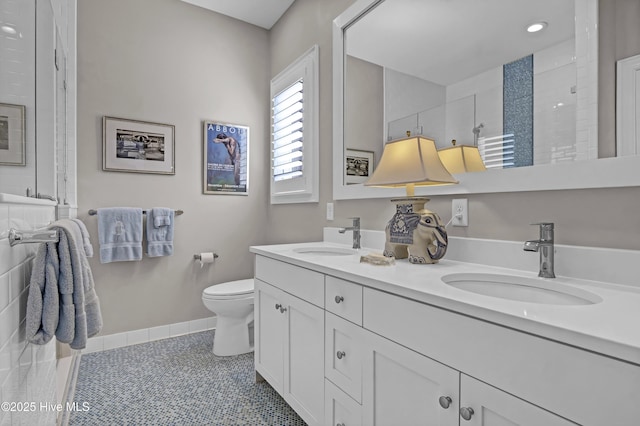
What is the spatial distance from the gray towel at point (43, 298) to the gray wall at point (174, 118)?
5.51 ft

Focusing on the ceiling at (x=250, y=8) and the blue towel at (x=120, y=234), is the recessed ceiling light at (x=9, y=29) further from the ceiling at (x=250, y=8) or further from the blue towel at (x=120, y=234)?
the ceiling at (x=250, y=8)

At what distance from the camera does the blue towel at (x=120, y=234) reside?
2.35m

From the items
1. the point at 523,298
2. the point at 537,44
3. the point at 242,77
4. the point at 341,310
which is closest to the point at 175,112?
the point at 242,77

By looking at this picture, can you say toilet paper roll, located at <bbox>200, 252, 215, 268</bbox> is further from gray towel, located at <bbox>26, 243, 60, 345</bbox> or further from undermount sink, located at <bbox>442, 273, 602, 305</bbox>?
undermount sink, located at <bbox>442, 273, 602, 305</bbox>

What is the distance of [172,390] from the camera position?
1.89m

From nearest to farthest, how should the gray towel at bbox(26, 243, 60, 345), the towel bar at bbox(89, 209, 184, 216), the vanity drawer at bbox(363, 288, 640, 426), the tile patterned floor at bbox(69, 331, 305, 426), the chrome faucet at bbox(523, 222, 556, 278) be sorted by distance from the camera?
the vanity drawer at bbox(363, 288, 640, 426) → the gray towel at bbox(26, 243, 60, 345) → the chrome faucet at bbox(523, 222, 556, 278) → the tile patterned floor at bbox(69, 331, 305, 426) → the towel bar at bbox(89, 209, 184, 216)

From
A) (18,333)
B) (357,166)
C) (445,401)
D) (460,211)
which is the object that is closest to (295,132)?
(357,166)

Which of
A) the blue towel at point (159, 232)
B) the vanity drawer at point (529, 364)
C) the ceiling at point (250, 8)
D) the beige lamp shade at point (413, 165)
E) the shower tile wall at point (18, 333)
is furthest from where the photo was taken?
the ceiling at point (250, 8)

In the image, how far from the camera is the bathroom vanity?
592 mm

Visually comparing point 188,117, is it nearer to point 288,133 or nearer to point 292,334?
point 288,133

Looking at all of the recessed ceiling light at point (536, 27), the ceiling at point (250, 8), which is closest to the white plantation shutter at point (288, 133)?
the ceiling at point (250, 8)

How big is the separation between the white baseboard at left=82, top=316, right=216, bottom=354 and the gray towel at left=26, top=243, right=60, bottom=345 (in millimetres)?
1793

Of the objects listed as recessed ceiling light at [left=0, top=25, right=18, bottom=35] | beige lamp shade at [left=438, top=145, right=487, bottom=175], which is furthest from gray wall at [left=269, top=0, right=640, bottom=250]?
recessed ceiling light at [left=0, top=25, right=18, bottom=35]

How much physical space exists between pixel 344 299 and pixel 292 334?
1.52 ft
